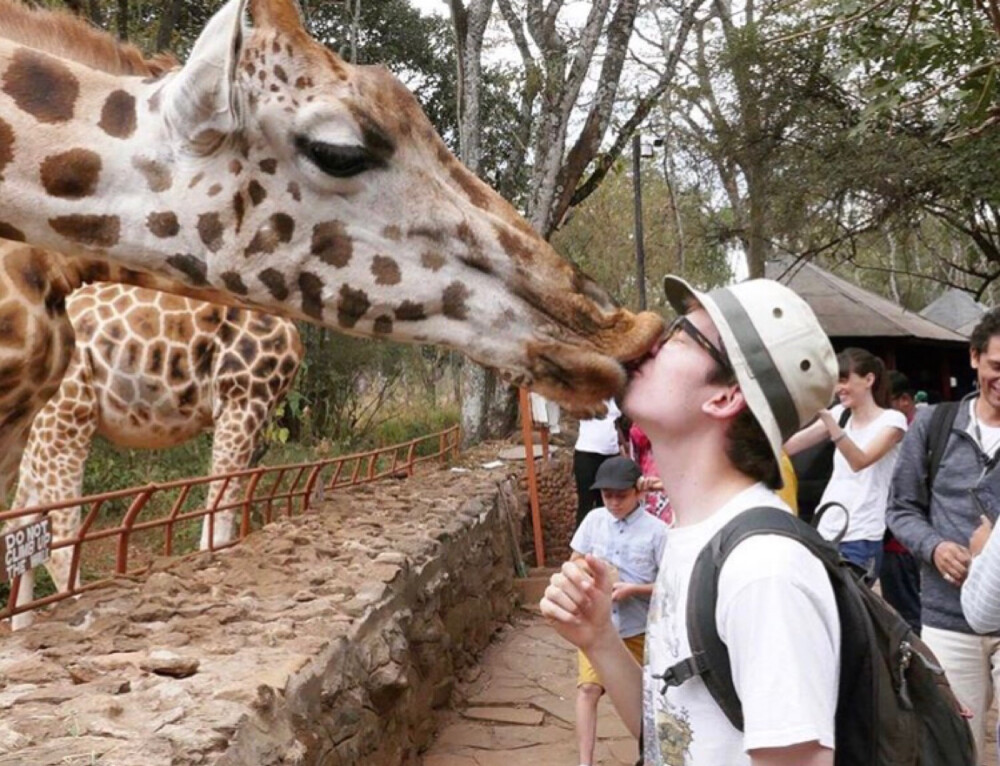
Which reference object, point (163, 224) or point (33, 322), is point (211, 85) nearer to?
point (163, 224)

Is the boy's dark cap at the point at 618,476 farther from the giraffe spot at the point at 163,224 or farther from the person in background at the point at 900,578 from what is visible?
the giraffe spot at the point at 163,224

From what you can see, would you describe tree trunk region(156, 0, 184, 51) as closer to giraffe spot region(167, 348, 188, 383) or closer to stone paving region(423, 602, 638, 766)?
giraffe spot region(167, 348, 188, 383)

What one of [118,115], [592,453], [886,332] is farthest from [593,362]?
[886,332]

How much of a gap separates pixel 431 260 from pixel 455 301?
0.11 m

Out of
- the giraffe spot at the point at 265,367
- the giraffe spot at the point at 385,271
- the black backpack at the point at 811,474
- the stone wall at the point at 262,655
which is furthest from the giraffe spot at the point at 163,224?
the black backpack at the point at 811,474

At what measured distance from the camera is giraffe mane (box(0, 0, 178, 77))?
2.55m

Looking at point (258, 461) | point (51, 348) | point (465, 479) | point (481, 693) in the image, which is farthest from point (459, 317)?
point (258, 461)

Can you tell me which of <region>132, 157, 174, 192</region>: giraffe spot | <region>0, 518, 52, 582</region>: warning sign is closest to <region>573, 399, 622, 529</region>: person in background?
<region>0, 518, 52, 582</region>: warning sign

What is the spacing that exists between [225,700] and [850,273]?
118 ft

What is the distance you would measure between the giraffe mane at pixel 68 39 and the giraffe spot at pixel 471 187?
83 centimetres

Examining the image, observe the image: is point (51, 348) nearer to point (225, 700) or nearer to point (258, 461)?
point (225, 700)

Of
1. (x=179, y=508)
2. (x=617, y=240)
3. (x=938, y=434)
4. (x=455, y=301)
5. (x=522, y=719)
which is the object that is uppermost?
(x=617, y=240)

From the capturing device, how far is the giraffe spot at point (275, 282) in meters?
2.31

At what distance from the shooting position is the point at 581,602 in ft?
5.82
